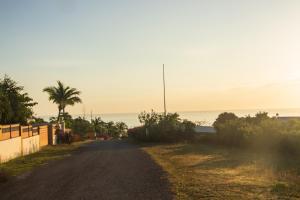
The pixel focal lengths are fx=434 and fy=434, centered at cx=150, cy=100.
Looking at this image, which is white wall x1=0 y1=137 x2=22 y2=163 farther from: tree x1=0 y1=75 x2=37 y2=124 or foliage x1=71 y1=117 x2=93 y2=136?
foliage x1=71 y1=117 x2=93 y2=136

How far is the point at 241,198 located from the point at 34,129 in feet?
97.7

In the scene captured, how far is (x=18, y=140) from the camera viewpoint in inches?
1219

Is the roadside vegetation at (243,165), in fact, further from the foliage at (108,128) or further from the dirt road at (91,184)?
the foliage at (108,128)

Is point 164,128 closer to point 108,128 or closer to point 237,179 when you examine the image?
point 237,179

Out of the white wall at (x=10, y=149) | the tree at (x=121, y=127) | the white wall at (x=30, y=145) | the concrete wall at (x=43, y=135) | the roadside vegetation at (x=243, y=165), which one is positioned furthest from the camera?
the tree at (x=121, y=127)

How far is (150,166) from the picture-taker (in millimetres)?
21812

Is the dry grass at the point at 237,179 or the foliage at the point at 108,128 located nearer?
the dry grass at the point at 237,179

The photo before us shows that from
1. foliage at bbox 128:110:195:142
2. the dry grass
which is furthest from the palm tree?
the dry grass

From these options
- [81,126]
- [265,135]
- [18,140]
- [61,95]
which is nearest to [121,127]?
[81,126]

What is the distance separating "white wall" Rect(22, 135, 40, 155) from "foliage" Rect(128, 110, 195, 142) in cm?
1478

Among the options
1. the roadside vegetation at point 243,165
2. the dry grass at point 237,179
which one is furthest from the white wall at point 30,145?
the dry grass at point 237,179

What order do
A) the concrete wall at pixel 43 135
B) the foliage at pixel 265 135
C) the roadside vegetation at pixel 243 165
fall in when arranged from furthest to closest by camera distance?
the concrete wall at pixel 43 135 < the foliage at pixel 265 135 < the roadside vegetation at pixel 243 165

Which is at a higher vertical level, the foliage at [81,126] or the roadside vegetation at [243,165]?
the foliage at [81,126]

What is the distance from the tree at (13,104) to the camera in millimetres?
39469
